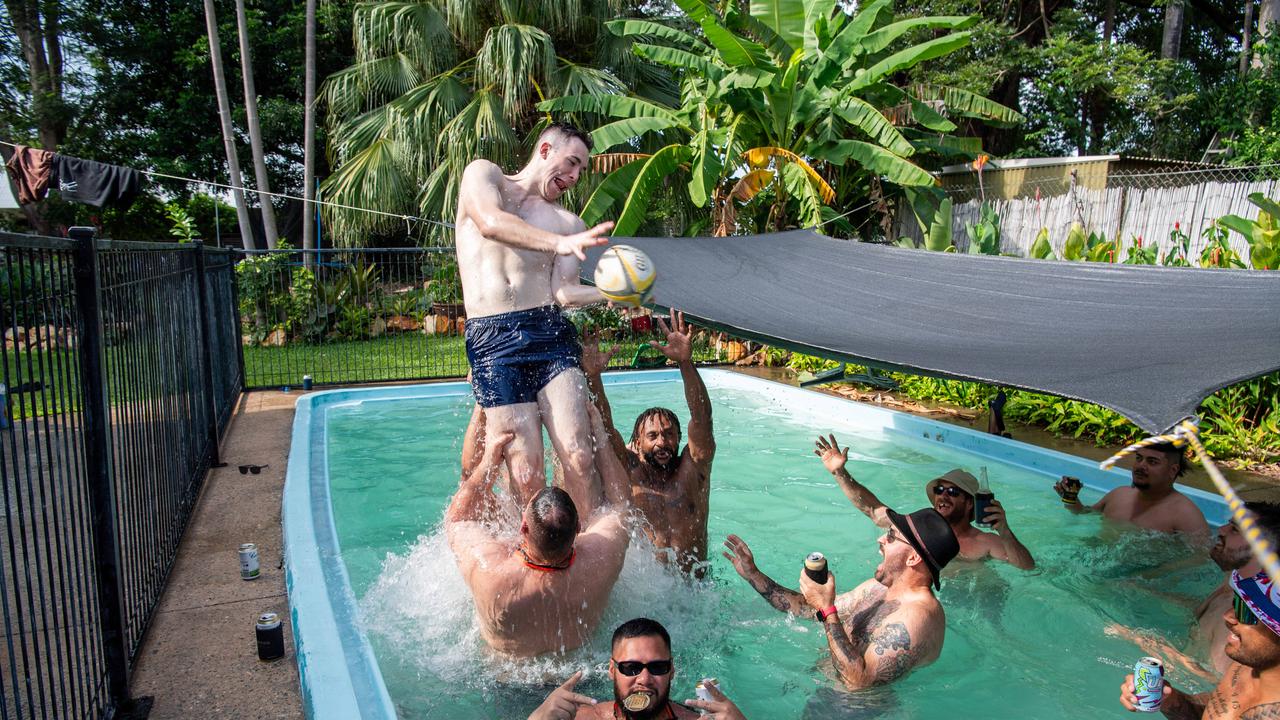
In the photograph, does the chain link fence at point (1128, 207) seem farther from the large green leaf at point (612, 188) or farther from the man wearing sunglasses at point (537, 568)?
the man wearing sunglasses at point (537, 568)

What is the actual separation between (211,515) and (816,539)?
416cm

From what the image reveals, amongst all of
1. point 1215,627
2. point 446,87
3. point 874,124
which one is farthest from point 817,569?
point 446,87

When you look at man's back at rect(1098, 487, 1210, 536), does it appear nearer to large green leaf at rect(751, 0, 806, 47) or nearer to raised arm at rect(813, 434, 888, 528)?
raised arm at rect(813, 434, 888, 528)

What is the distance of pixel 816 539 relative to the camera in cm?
612

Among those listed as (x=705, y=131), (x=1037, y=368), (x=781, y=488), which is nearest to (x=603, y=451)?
(x=1037, y=368)

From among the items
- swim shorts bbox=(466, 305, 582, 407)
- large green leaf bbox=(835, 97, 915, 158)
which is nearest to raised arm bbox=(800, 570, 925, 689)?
swim shorts bbox=(466, 305, 582, 407)

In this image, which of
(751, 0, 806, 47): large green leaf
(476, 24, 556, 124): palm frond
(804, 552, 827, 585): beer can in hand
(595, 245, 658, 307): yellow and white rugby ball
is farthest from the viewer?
(476, 24, 556, 124): palm frond

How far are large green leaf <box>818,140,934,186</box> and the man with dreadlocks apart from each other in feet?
25.9

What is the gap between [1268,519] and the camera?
2.99 meters

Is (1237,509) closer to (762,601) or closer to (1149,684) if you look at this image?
(1149,684)

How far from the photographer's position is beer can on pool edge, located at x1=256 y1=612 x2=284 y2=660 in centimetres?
326

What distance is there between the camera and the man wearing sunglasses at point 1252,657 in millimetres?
2369

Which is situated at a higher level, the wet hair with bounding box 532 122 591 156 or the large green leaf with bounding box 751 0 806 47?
the large green leaf with bounding box 751 0 806 47

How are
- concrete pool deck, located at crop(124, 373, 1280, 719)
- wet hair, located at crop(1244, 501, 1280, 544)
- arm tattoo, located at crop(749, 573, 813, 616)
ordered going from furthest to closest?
arm tattoo, located at crop(749, 573, 813, 616), concrete pool deck, located at crop(124, 373, 1280, 719), wet hair, located at crop(1244, 501, 1280, 544)
